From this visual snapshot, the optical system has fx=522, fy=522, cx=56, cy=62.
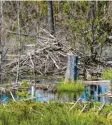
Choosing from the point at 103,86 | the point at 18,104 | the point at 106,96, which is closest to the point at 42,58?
the point at 103,86

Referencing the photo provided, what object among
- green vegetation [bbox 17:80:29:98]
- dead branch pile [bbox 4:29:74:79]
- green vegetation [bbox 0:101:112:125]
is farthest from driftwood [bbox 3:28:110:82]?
green vegetation [bbox 0:101:112:125]

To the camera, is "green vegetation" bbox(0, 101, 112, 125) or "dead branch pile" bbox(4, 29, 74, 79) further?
"dead branch pile" bbox(4, 29, 74, 79)

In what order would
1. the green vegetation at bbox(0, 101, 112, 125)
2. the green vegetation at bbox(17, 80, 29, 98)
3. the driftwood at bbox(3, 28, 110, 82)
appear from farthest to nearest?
the driftwood at bbox(3, 28, 110, 82), the green vegetation at bbox(17, 80, 29, 98), the green vegetation at bbox(0, 101, 112, 125)

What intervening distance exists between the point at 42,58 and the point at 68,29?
173 inches

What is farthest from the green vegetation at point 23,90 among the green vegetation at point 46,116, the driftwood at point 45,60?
the green vegetation at point 46,116

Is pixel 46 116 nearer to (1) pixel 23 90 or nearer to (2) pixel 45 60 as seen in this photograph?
(1) pixel 23 90

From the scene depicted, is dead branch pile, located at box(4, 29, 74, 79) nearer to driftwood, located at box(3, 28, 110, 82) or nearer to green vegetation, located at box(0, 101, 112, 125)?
driftwood, located at box(3, 28, 110, 82)

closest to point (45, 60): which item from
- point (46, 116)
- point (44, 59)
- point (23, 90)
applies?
point (44, 59)

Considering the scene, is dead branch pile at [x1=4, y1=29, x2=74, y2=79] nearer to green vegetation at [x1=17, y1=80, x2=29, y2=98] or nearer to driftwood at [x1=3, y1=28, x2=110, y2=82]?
driftwood at [x1=3, y1=28, x2=110, y2=82]

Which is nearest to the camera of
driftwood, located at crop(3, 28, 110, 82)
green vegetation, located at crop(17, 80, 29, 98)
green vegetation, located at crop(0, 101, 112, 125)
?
green vegetation, located at crop(0, 101, 112, 125)

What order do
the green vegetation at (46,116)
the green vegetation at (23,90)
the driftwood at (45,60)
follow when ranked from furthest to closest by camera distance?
1. the driftwood at (45,60)
2. the green vegetation at (23,90)
3. the green vegetation at (46,116)

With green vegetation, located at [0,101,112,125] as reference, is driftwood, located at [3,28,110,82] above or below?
above

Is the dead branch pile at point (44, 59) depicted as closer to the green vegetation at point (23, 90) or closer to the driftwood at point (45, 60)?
the driftwood at point (45, 60)

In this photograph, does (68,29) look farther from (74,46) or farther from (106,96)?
(106,96)
